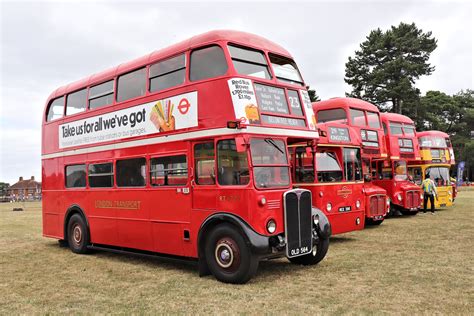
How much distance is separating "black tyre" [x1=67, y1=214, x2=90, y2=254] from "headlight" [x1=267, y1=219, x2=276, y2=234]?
5.70 m

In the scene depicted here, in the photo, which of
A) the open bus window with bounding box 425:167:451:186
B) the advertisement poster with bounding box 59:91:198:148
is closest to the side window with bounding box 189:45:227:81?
the advertisement poster with bounding box 59:91:198:148

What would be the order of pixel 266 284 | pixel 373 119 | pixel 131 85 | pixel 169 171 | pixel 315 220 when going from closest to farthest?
pixel 266 284 < pixel 315 220 < pixel 169 171 < pixel 131 85 < pixel 373 119

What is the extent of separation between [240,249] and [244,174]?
1207 mm

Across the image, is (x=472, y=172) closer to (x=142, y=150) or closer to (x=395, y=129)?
(x=395, y=129)

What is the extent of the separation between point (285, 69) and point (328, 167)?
3975 mm

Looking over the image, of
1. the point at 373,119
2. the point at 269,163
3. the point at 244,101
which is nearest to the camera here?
the point at 244,101

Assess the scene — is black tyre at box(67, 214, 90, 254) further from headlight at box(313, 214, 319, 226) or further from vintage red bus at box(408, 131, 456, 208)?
vintage red bus at box(408, 131, 456, 208)

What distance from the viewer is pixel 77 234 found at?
1175 cm

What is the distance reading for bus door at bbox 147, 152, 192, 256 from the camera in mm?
8492

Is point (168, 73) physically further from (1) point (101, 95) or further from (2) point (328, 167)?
(2) point (328, 167)

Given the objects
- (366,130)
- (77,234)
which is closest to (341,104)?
(366,130)

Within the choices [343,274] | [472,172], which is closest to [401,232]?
[343,274]

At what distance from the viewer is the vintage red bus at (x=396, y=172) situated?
1850 cm

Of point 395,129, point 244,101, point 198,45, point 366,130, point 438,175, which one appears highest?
point 198,45
